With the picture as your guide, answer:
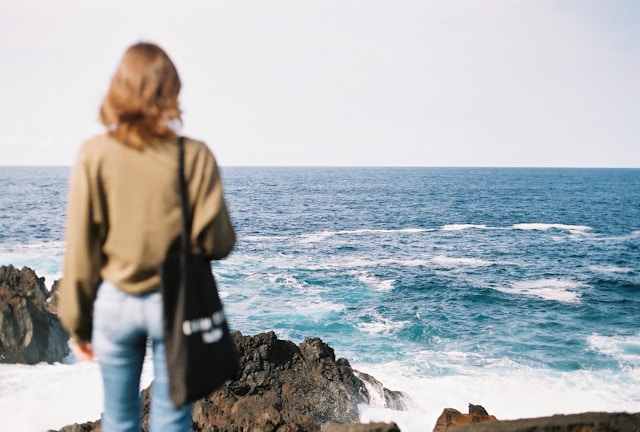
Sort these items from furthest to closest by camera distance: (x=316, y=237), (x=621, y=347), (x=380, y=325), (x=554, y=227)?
(x=554, y=227), (x=316, y=237), (x=380, y=325), (x=621, y=347)

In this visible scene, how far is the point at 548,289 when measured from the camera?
Result: 106 feet

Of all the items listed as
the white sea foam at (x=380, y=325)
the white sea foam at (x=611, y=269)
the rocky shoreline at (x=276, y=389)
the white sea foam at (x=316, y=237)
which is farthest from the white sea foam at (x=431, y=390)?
the white sea foam at (x=316, y=237)

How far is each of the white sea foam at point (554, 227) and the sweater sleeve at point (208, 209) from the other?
59.8 metres

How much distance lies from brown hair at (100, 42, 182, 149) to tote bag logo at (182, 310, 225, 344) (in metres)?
0.79

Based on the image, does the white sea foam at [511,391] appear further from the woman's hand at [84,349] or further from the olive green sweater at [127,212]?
the olive green sweater at [127,212]

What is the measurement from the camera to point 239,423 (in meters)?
9.79

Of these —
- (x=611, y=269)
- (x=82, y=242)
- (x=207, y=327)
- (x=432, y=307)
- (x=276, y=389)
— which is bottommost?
(x=432, y=307)

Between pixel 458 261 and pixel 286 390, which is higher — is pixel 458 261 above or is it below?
below

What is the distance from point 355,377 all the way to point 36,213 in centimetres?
5830

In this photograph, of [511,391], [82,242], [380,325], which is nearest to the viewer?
[82,242]

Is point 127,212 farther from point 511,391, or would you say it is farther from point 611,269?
point 611,269

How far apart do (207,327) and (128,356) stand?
45cm

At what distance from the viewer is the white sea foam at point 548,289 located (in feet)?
100

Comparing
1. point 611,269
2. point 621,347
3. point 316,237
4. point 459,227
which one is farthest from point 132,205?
point 459,227
